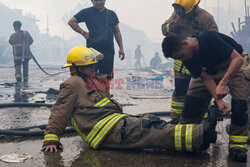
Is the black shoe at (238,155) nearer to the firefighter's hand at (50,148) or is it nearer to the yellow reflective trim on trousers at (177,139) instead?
the yellow reflective trim on trousers at (177,139)

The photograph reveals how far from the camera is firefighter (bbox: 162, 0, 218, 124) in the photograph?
12.9 ft

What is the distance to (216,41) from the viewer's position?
2.80m

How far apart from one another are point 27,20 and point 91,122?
316 ft

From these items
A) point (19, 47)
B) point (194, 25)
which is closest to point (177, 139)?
point (194, 25)

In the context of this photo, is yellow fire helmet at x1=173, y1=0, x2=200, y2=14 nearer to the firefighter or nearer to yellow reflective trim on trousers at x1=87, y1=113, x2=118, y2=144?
the firefighter

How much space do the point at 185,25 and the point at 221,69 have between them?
4.10 ft

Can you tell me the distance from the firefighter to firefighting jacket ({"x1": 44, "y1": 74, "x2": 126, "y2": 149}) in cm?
126

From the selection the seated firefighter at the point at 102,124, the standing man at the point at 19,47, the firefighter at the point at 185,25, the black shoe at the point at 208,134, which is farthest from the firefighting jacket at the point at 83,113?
the standing man at the point at 19,47

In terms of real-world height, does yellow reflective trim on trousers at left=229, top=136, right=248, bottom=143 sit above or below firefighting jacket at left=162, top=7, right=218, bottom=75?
below

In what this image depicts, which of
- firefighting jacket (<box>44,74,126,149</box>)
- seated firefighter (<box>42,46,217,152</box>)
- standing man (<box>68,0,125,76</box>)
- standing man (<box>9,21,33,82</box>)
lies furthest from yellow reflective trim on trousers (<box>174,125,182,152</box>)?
standing man (<box>9,21,33,82</box>)

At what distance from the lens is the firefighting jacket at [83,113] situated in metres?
2.80

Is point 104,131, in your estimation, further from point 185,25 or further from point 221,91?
point 185,25

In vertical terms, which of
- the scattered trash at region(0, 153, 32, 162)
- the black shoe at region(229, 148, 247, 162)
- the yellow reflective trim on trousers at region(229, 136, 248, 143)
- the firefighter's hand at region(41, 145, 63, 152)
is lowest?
the scattered trash at region(0, 153, 32, 162)

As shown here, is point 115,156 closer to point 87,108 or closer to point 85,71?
point 87,108
